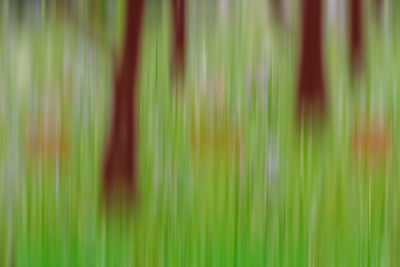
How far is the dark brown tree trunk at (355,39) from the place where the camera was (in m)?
0.65

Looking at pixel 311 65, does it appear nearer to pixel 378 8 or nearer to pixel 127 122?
pixel 378 8

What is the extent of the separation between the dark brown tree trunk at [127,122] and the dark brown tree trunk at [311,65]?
0.19 m

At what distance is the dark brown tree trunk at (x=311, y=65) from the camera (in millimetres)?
656

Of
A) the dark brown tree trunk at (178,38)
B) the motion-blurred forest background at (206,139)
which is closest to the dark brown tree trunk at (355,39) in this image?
the motion-blurred forest background at (206,139)

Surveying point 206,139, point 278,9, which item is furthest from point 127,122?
point 278,9

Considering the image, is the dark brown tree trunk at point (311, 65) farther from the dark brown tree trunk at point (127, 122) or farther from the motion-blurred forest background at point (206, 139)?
the dark brown tree trunk at point (127, 122)

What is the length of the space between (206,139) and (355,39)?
0.20 m

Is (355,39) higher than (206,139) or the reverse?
higher

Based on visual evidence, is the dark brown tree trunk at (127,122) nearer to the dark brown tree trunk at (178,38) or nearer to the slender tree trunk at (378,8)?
the dark brown tree trunk at (178,38)

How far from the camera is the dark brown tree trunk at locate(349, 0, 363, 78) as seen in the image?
65cm

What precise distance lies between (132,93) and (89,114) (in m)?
0.06

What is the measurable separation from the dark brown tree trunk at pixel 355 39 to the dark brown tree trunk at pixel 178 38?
0.19 metres

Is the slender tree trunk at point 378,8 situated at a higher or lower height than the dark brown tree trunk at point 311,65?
higher

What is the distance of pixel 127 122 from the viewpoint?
0.68 meters
